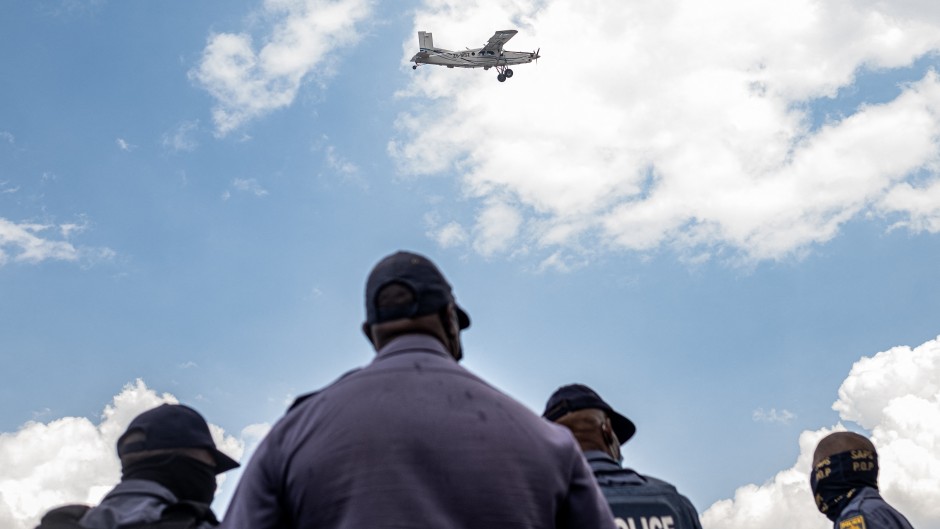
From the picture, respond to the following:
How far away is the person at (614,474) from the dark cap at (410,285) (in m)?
2.13

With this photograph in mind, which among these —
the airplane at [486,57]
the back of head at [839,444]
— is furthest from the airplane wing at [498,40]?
the back of head at [839,444]

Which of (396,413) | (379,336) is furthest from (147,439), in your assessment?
(396,413)

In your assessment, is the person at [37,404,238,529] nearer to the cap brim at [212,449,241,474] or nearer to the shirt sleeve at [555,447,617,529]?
the cap brim at [212,449,241,474]

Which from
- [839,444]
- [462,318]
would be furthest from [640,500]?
[839,444]

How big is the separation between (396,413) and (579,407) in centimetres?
257

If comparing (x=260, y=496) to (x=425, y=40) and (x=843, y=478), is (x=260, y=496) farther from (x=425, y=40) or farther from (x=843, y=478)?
(x=425, y=40)

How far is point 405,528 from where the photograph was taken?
8.14ft

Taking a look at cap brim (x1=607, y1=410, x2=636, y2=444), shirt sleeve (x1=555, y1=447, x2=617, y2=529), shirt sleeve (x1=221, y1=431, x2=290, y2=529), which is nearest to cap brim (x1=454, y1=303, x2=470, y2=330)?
shirt sleeve (x1=555, y1=447, x2=617, y2=529)

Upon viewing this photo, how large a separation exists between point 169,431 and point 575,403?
2.22 meters

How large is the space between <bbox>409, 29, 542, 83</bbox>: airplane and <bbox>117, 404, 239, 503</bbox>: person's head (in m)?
56.7

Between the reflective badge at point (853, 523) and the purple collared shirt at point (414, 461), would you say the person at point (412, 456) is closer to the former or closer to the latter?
the purple collared shirt at point (414, 461)

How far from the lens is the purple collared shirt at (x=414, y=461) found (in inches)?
100

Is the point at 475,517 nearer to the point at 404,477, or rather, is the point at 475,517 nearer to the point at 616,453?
the point at 404,477

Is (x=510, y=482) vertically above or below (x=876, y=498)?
below
